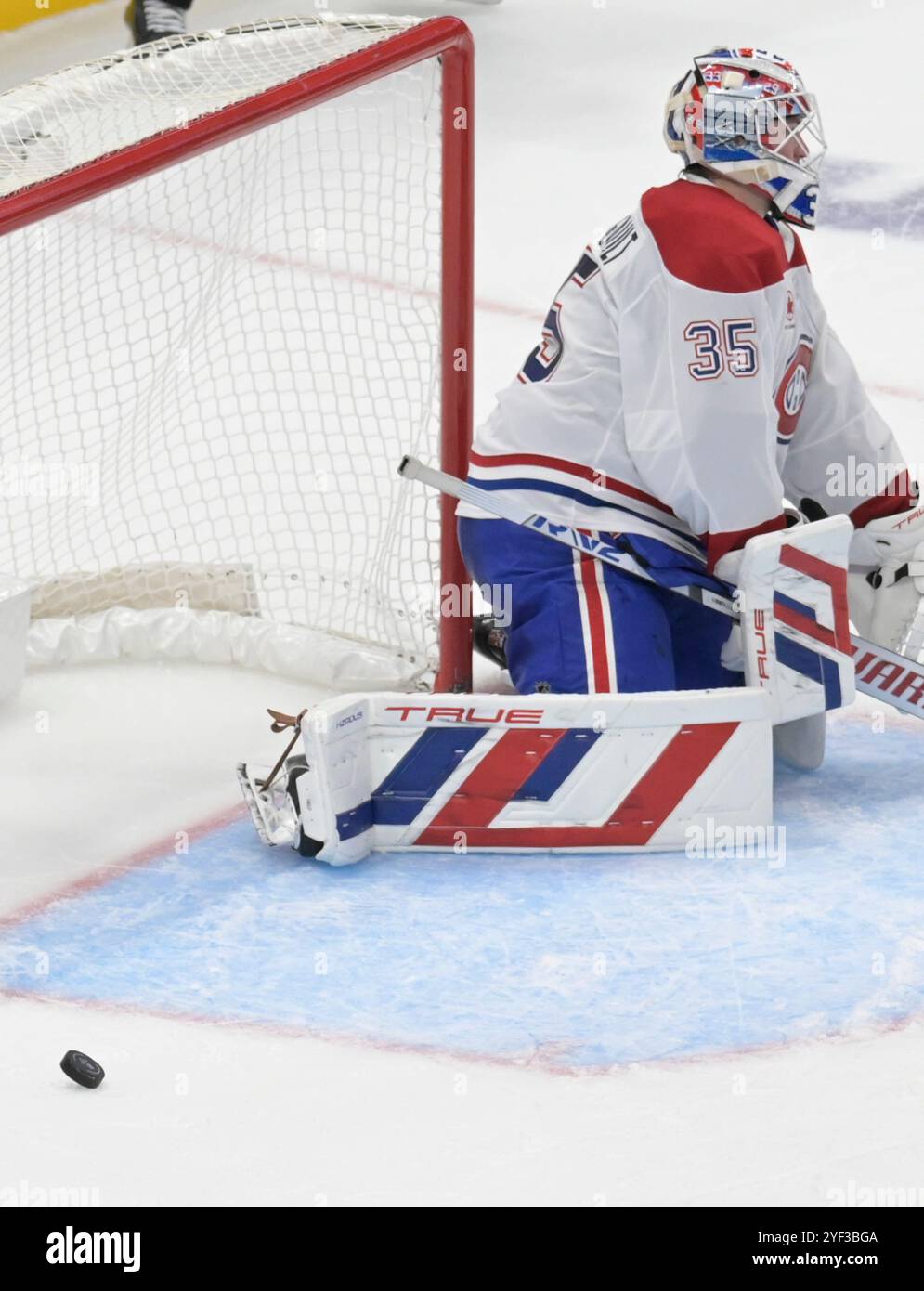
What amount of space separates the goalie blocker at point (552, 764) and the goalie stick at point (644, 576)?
18cm

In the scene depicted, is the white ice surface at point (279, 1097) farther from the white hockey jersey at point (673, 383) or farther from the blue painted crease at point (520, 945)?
the white hockey jersey at point (673, 383)

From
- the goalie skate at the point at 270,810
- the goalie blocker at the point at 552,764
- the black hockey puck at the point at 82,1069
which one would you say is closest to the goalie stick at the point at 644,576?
the goalie blocker at the point at 552,764

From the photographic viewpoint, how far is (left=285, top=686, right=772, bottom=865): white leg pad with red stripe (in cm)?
258

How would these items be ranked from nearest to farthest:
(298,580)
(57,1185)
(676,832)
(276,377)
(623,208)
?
(57,1185), (676,832), (298,580), (276,377), (623,208)

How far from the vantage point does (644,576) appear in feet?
9.20

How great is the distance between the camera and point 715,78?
2.71 metres

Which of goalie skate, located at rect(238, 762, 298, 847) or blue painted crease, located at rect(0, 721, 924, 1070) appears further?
goalie skate, located at rect(238, 762, 298, 847)

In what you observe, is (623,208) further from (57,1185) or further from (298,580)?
(57,1185)

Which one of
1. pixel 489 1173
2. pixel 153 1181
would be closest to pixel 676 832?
pixel 489 1173

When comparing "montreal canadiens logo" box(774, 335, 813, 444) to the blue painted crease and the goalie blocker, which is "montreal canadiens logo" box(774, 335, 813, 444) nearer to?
the goalie blocker

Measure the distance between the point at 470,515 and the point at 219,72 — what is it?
29.9 inches

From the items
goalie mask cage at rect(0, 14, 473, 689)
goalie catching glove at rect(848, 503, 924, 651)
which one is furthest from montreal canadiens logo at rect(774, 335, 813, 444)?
goalie mask cage at rect(0, 14, 473, 689)

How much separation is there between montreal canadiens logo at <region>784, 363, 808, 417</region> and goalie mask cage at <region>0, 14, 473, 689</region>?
48 cm

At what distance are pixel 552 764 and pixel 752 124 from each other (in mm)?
880
